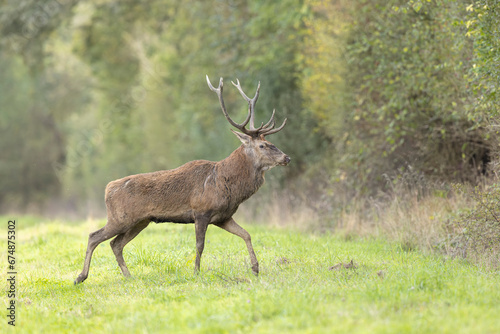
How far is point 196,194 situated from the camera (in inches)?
357

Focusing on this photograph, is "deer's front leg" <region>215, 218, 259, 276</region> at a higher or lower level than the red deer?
lower

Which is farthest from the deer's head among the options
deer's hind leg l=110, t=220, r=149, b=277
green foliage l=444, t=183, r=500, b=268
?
green foliage l=444, t=183, r=500, b=268

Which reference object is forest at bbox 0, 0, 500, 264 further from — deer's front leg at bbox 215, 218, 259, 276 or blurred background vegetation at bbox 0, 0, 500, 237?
deer's front leg at bbox 215, 218, 259, 276

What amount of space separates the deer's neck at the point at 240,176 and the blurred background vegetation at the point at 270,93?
12.6 ft

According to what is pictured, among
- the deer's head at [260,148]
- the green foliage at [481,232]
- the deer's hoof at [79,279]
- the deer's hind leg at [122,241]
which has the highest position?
the deer's head at [260,148]

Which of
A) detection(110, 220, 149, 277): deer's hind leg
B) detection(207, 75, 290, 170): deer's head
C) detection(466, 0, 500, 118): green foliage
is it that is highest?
detection(466, 0, 500, 118): green foliage

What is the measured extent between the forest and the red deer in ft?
10.6

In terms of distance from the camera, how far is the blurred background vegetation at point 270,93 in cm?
1327

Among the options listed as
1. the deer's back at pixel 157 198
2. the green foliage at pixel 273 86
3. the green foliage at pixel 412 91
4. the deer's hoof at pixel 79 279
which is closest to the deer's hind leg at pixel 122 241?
the deer's back at pixel 157 198

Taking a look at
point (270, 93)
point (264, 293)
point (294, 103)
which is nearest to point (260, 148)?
point (264, 293)

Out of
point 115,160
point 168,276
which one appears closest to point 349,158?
point 168,276

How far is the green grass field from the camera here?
235 inches

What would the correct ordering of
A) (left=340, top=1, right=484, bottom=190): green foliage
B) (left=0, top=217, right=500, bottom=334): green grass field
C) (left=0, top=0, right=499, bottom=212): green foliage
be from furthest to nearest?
(left=0, top=0, right=499, bottom=212): green foliage < (left=340, top=1, right=484, bottom=190): green foliage < (left=0, top=217, right=500, bottom=334): green grass field

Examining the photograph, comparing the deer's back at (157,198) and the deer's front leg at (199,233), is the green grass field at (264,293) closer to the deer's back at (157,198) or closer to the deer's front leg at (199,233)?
the deer's front leg at (199,233)
